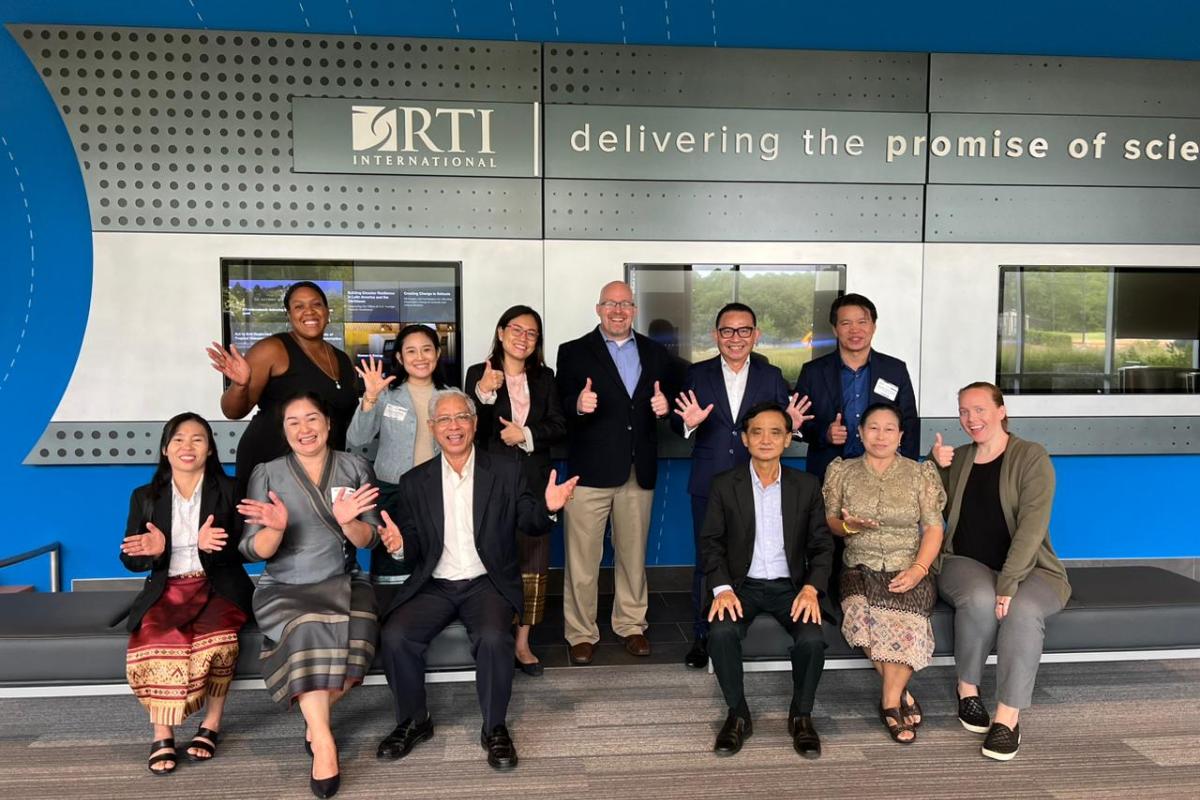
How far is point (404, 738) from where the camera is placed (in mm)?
3168

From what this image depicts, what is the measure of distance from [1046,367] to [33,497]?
5738 mm

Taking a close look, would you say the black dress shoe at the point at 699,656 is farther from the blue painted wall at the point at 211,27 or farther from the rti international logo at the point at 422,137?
the rti international logo at the point at 422,137

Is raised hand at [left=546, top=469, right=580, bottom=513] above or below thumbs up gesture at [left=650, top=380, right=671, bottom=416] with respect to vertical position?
below

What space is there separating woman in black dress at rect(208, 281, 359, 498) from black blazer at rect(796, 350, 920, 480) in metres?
2.17

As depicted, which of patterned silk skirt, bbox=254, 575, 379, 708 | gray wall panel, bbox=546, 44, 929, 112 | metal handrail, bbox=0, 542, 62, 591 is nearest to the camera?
patterned silk skirt, bbox=254, 575, 379, 708

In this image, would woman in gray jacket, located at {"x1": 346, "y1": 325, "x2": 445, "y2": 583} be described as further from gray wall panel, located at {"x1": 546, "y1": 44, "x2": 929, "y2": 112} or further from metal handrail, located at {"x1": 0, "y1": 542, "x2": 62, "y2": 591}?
metal handrail, located at {"x1": 0, "y1": 542, "x2": 62, "y2": 591}

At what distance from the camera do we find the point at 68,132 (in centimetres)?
446

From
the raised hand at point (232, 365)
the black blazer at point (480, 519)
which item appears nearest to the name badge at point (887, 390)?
the black blazer at point (480, 519)

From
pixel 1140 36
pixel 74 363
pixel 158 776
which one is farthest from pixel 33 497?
pixel 1140 36

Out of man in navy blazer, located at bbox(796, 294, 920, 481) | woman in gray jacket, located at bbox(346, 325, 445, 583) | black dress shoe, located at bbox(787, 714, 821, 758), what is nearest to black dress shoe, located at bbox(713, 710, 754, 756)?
black dress shoe, located at bbox(787, 714, 821, 758)

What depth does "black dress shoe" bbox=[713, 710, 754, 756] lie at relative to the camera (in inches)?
125

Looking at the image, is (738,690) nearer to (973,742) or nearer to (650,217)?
(973,742)

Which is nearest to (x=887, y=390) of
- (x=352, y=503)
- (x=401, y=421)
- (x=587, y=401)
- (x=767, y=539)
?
(x=767, y=539)

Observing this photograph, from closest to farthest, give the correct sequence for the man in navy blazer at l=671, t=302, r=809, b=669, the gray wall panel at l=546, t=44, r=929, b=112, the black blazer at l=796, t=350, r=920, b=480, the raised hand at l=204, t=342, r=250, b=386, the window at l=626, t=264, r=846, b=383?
the raised hand at l=204, t=342, r=250, b=386 → the man in navy blazer at l=671, t=302, r=809, b=669 → the black blazer at l=796, t=350, r=920, b=480 → the gray wall panel at l=546, t=44, r=929, b=112 → the window at l=626, t=264, r=846, b=383
